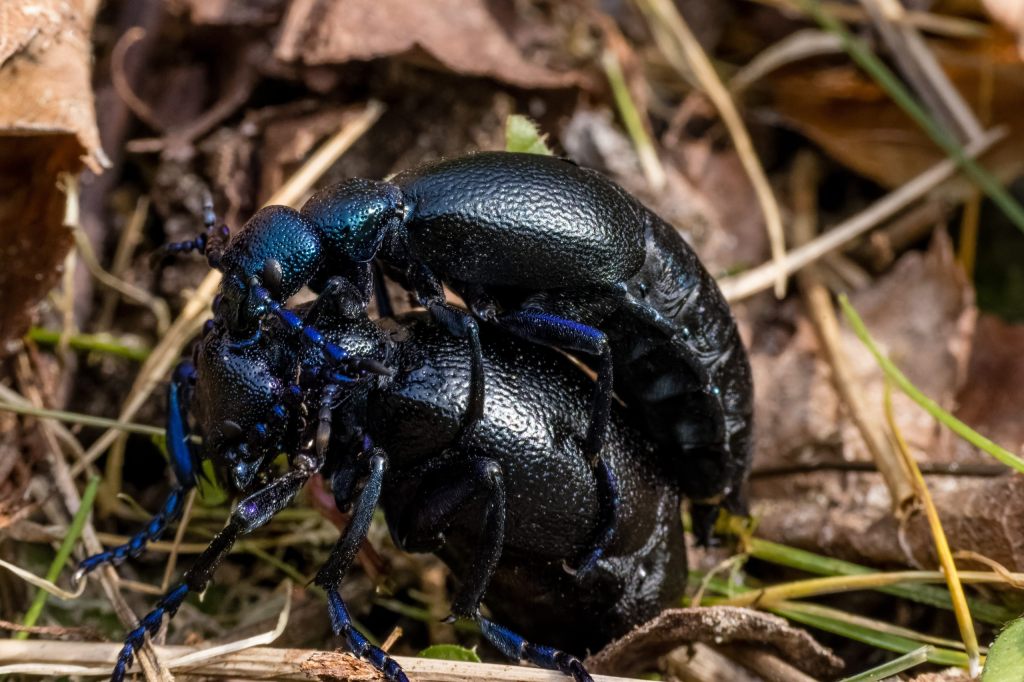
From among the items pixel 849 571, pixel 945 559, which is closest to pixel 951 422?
pixel 945 559

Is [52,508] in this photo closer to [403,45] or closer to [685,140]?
[403,45]

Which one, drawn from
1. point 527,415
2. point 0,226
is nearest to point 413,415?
point 527,415

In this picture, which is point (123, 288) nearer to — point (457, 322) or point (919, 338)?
point (457, 322)

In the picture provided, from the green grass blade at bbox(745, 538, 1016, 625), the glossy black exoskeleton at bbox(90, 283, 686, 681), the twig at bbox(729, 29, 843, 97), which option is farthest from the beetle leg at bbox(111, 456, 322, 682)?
the twig at bbox(729, 29, 843, 97)

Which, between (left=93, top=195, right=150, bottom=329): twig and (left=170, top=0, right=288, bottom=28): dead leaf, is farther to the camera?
(left=170, top=0, right=288, bottom=28): dead leaf

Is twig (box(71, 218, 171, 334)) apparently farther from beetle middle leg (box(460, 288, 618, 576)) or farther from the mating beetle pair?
beetle middle leg (box(460, 288, 618, 576))
